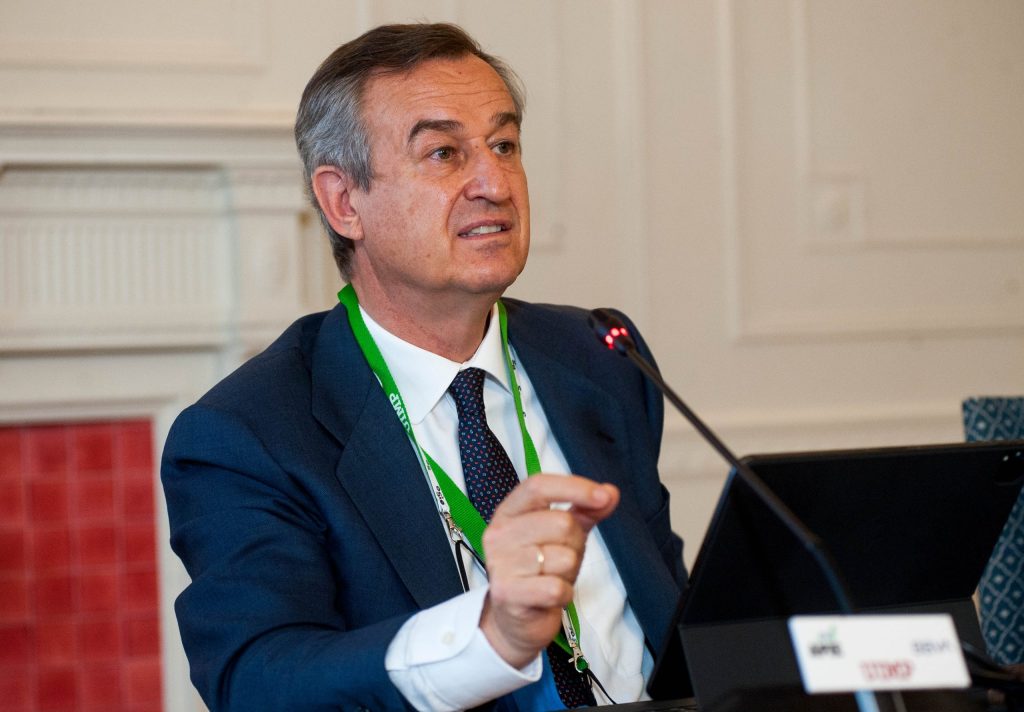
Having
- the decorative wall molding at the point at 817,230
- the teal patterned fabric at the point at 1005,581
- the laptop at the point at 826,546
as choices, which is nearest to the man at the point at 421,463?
the laptop at the point at 826,546

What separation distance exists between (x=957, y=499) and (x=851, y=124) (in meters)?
2.47

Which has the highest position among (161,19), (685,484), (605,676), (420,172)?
(161,19)

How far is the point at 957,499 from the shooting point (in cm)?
132

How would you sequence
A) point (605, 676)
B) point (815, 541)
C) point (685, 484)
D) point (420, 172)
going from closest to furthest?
point (815, 541), point (605, 676), point (420, 172), point (685, 484)

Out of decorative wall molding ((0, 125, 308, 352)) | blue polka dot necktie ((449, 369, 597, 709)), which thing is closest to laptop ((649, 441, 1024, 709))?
blue polka dot necktie ((449, 369, 597, 709))

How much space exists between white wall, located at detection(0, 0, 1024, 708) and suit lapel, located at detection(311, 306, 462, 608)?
121cm

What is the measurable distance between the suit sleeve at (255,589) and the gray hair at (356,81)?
0.50m

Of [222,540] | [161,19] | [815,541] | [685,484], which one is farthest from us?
[685,484]

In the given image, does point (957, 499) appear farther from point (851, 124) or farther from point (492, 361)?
point (851, 124)

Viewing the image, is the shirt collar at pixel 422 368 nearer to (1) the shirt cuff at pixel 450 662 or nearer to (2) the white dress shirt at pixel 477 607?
(2) the white dress shirt at pixel 477 607

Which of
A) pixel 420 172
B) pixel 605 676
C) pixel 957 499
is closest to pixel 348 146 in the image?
pixel 420 172

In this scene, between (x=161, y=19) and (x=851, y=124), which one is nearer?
(x=161, y=19)

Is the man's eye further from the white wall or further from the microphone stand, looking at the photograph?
the white wall

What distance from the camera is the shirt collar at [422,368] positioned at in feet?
5.88
